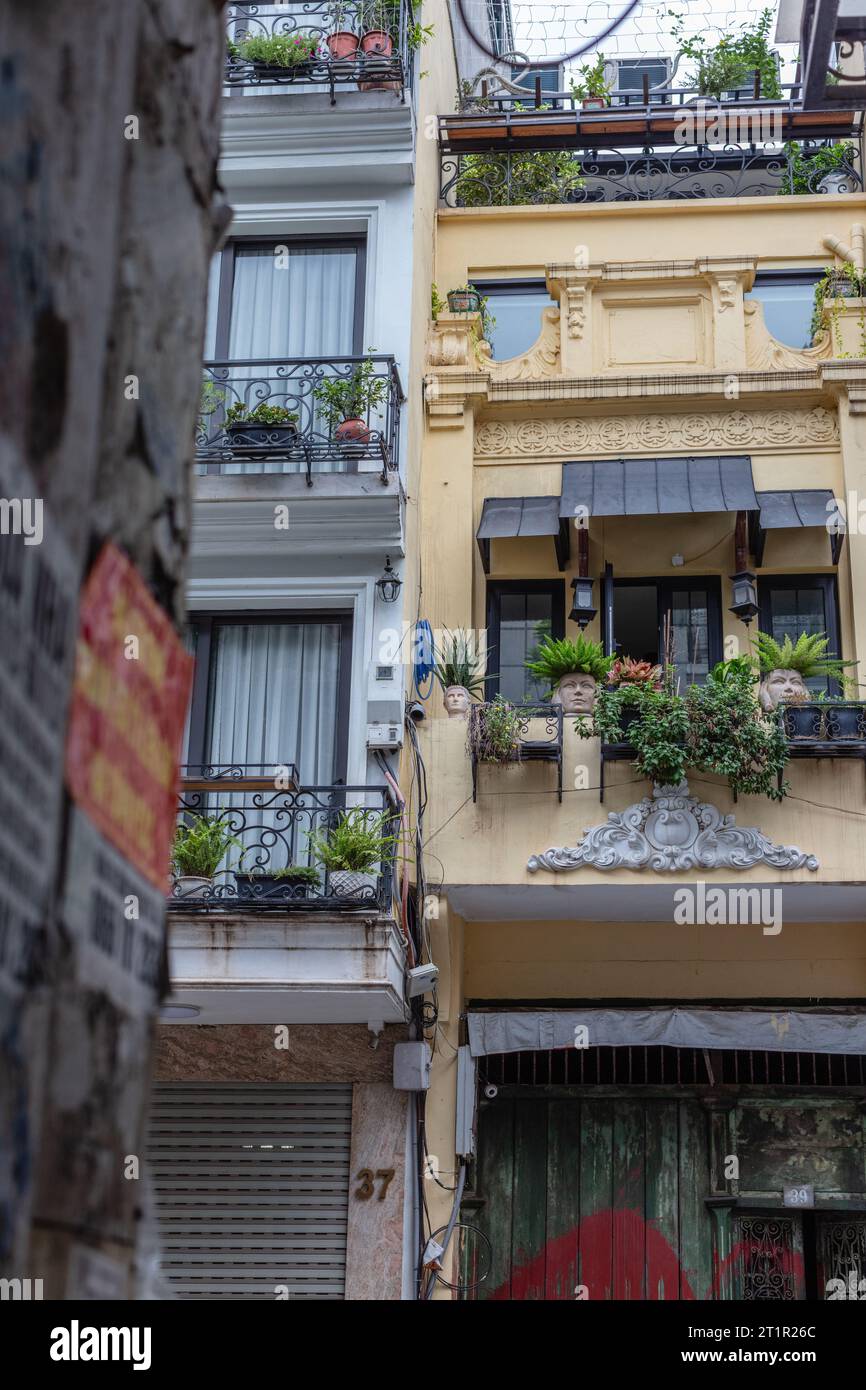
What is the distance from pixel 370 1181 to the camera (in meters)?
11.4

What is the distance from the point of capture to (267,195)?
44.0 feet

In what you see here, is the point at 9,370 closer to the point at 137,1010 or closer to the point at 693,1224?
the point at 137,1010

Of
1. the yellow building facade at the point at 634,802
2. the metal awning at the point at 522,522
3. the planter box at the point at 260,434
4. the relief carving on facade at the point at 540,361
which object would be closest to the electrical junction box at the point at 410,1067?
the yellow building facade at the point at 634,802

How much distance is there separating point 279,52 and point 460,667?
5741mm

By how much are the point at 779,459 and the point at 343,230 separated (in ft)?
14.5

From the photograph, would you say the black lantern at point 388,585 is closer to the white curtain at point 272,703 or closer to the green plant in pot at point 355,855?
the white curtain at point 272,703

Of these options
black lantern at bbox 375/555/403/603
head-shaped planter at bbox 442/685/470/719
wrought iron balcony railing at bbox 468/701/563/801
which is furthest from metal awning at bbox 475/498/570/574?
wrought iron balcony railing at bbox 468/701/563/801

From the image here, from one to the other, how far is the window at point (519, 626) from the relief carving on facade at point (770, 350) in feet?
9.06

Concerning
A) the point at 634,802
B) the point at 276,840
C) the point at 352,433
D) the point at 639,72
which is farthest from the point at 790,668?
the point at 639,72

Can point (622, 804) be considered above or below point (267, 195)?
below

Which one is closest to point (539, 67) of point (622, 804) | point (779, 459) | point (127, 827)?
point (779, 459)

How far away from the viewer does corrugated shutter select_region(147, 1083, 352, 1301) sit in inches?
444

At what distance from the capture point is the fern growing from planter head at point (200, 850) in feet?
35.9

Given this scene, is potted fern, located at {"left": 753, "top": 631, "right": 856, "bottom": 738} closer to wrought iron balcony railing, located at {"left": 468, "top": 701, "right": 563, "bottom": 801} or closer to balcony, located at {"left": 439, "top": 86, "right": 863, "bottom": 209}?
wrought iron balcony railing, located at {"left": 468, "top": 701, "right": 563, "bottom": 801}
